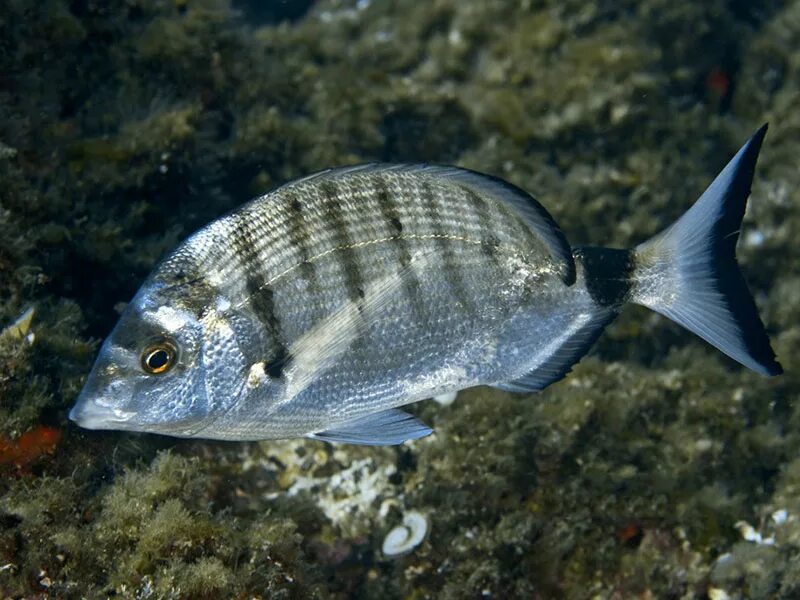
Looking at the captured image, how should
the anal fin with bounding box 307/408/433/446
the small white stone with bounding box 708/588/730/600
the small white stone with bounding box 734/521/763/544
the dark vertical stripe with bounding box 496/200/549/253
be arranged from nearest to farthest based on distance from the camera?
the anal fin with bounding box 307/408/433/446
the dark vertical stripe with bounding box 496/200/549/253
the small white stone with bounding box 708/588/730/600
the small white stone with bounding box 734/521/763/544

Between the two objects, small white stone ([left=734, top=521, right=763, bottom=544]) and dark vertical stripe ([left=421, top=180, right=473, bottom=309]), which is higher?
dark vertical stripe ([left=421, top=180, right=473, bottom=309])

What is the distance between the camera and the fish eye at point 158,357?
2.31 m

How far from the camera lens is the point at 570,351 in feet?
8.97

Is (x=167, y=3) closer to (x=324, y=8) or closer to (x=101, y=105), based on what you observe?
(x=101, y=105)

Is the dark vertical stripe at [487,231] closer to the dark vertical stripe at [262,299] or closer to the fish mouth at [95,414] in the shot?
the dark vertical stripe at [262,299]

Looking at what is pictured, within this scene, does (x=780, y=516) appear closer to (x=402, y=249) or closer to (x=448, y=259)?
(x=448, y=259)

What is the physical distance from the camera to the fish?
7.66ft

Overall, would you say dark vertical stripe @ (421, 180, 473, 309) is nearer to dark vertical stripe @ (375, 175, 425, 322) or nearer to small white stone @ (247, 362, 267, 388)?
dark vertical stripe @ (375, 175, 425, 322)

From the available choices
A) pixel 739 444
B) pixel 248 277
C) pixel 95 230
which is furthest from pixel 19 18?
pixel 739 444

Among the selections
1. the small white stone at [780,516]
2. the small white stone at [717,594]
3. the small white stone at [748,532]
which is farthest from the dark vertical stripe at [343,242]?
the small white stone at [780,516]

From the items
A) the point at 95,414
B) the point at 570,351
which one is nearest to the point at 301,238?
the point at 95,414

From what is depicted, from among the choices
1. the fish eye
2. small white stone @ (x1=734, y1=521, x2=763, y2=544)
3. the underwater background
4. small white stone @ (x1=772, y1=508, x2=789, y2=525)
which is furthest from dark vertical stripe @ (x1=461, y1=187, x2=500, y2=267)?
small white stone @ (x1=772, y1=508, x2=789, y2=525)

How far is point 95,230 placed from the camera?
13.3 ft

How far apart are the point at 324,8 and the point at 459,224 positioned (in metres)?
6.89
